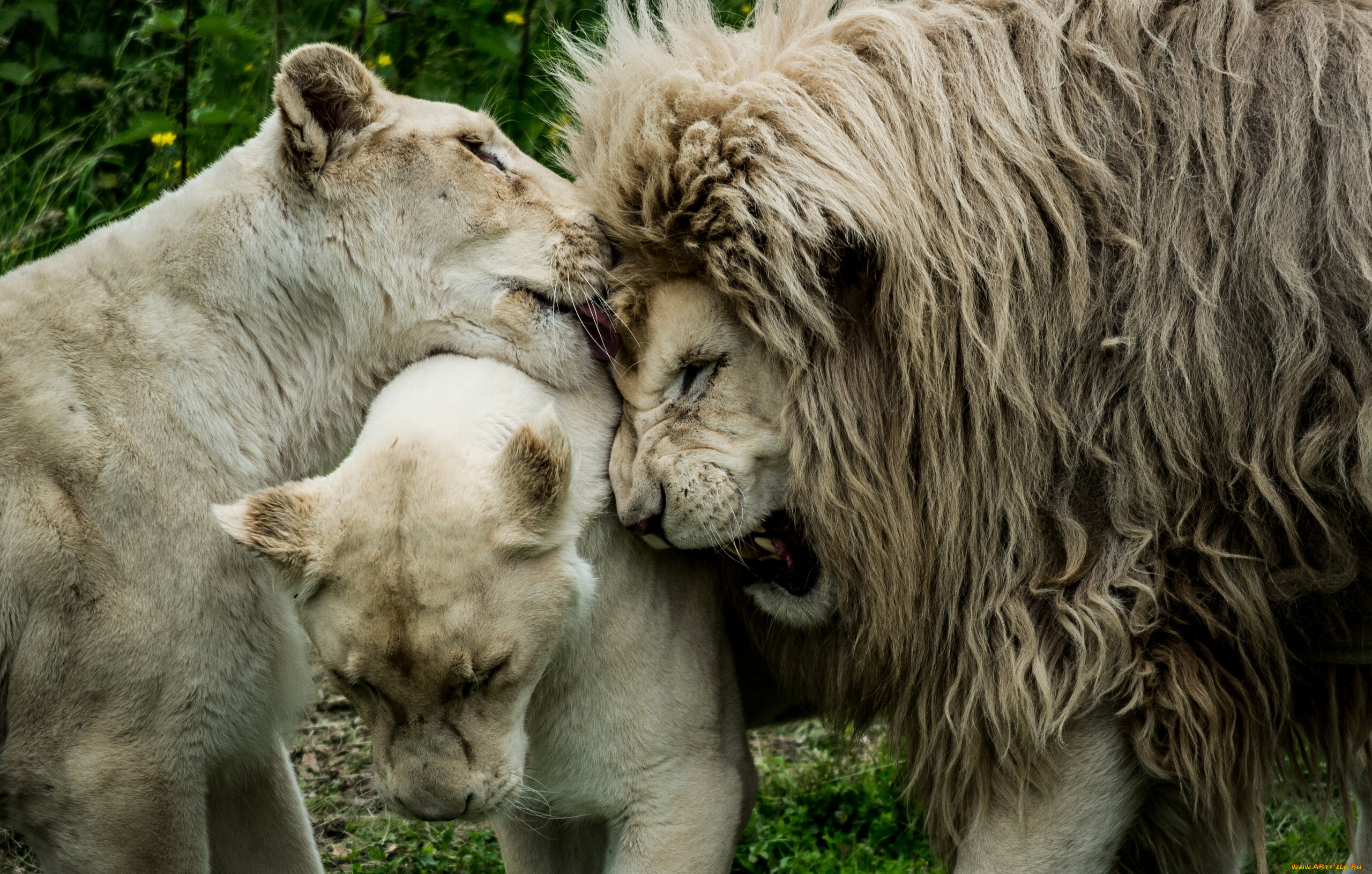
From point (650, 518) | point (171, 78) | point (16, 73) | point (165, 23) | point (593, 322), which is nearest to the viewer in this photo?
point (650, 518)

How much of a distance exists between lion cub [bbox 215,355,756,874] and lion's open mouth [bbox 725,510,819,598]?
0.21 m

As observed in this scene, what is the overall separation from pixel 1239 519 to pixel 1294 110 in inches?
35.4

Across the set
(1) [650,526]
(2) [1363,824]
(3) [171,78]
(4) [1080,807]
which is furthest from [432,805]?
(3) [171,78]

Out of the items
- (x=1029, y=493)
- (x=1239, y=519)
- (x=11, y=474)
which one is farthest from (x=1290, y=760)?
(x=11, y=474)

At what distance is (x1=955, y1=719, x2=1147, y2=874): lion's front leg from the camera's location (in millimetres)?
3229

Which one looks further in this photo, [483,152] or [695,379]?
[483,152]

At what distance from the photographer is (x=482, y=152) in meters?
3.72

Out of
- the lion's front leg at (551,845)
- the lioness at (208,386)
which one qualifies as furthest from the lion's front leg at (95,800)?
the lion's front leg at (551,845)

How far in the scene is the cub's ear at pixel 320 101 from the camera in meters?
3.45

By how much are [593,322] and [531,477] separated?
27.2 inches

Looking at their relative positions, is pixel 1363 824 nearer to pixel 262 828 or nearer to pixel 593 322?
pixel 593 322

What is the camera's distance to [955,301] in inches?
128

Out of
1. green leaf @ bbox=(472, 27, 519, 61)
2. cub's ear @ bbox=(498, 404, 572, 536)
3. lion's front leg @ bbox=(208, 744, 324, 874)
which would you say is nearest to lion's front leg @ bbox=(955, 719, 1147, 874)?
cub's ear @ bbox=(498, 404, 572, 536)

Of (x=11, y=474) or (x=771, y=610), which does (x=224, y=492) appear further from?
(x=771, y=610)
